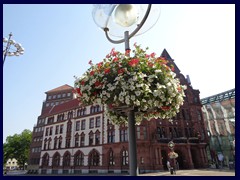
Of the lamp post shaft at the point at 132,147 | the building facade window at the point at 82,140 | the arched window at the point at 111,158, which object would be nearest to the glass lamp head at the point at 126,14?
the lamp post shaft at the point at 132,147

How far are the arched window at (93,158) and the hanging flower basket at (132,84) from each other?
3091cm

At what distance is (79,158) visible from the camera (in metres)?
34.7

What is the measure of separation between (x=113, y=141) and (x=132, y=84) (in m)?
29.2

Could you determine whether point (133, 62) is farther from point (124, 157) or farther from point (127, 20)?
point (124, 157)

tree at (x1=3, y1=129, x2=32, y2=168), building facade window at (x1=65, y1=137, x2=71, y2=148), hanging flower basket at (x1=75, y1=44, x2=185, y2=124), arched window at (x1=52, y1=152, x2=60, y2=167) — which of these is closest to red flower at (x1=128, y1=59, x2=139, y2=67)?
hanging flower basket at (x1=75, y1=44, x2=185, y2=124)

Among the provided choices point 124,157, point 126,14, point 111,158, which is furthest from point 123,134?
point 126,14

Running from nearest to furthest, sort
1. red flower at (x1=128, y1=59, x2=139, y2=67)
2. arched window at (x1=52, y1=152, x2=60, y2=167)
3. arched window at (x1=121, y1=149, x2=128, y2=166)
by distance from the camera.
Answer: red flower at (x1=128, y1=59, x2=139, y2=67)
arched window at (x1=121, y1=149, x2=128, y2=166)
arched window at (x1=52, y1=152, x2=60, y2=167)

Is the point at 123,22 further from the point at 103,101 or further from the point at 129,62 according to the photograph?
the point at 103,101

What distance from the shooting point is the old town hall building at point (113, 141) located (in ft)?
91.6

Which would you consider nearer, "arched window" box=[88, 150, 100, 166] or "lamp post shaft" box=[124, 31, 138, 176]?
"lamp post shaft" box=[124, 31, 138, 176]

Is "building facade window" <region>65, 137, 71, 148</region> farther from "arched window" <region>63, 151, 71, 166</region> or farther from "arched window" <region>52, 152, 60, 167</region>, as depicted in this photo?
"arched window" <region>52, 152, 60, 167</region>

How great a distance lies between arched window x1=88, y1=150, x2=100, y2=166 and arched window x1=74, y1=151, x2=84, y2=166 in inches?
80.4

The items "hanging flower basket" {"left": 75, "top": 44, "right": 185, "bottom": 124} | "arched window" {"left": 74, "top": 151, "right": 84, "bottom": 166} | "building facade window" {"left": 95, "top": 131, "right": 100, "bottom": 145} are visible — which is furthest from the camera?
"arched window" {"left": 74, "top": 151, "right": 84, "bottom": 166}

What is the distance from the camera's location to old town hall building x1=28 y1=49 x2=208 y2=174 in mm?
27922
